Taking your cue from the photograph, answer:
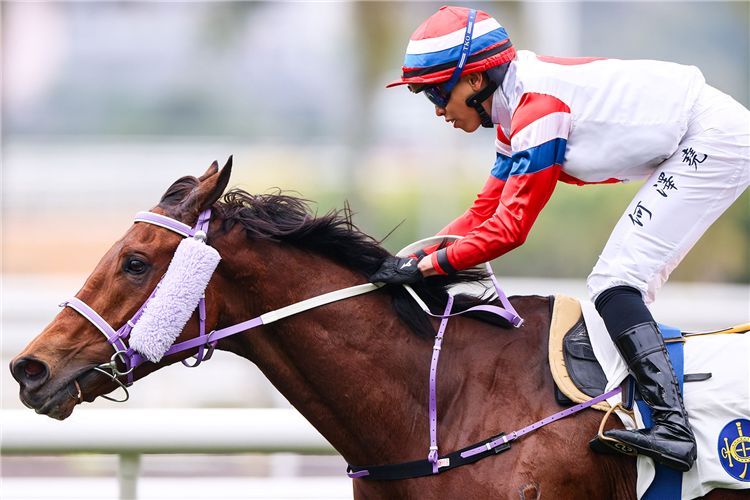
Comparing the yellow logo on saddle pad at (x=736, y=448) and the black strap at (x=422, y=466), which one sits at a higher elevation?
the yellow logo on saddle pad at (x=736, y=448)

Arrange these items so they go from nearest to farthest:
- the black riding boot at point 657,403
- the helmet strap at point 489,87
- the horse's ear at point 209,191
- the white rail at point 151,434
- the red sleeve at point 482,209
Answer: the black riding boot at point 657,403
the horse's ear at point 209,191
the helmet strap at point 489,87
the red sleeve at point 482,209
the white rail at point 151,434

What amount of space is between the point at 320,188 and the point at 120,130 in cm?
257

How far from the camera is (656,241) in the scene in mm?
2299

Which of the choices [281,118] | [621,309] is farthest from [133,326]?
[281,118]

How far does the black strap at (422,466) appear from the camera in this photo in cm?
218

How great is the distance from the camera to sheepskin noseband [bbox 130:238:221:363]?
2.15 metres

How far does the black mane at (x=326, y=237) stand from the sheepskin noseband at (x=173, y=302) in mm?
179

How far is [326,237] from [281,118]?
7.19 metres

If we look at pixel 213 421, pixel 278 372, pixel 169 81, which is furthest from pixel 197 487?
pixel 169 81

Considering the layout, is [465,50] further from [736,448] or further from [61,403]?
[61,403]

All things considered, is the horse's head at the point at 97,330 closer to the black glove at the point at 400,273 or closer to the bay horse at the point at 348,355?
the bay horse at the point at 348,355

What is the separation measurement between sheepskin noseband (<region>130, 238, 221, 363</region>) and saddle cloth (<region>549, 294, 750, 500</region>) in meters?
1.14

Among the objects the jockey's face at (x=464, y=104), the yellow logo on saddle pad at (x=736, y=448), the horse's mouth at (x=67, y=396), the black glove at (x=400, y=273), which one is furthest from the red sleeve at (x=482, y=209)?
the horse's mouth at (x=67, y=396)

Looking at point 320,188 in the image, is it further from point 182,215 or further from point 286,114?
point 182,215
